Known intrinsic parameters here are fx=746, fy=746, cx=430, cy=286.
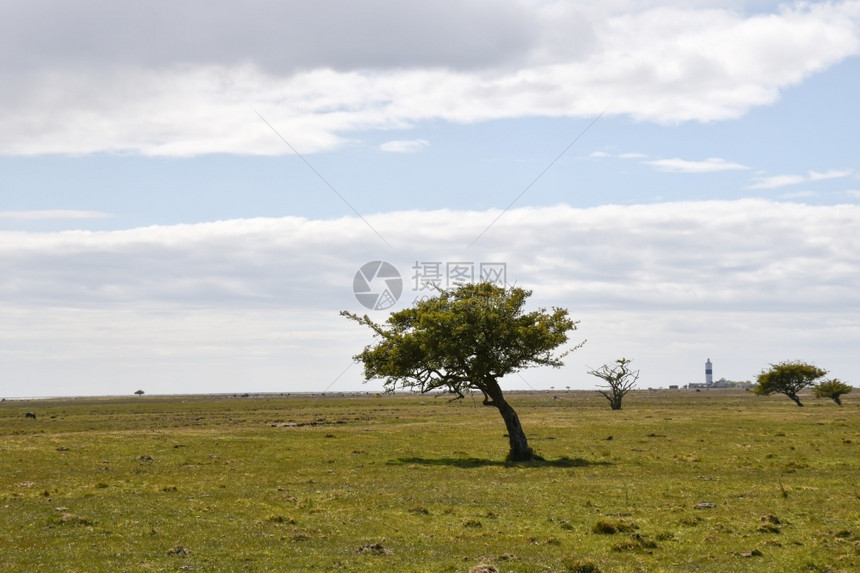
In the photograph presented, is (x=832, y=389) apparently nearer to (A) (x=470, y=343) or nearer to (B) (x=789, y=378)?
(B) (x=789, y=378)

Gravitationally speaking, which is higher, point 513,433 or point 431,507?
point 513,433

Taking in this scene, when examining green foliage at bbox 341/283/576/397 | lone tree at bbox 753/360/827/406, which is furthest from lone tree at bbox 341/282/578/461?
lone tree at bbox 753/360/827/406

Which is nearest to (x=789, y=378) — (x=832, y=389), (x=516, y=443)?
Answer: (x=832, y=389)

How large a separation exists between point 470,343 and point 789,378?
109 m

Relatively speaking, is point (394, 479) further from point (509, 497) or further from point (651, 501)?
point (651, 501)

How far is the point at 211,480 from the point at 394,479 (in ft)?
31.0

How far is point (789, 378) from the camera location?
13675 cm

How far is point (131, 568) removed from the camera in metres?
20.5

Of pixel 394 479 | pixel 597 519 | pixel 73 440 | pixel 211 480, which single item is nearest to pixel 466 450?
pixel 394 479

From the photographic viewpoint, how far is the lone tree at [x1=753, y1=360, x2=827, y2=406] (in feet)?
444

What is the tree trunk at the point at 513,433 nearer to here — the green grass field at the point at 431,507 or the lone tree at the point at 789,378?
the green grass field at the point at 431,507

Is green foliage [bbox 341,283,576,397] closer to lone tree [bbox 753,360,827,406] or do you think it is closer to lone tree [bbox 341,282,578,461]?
lone tree [bbox 341,282,578,461]

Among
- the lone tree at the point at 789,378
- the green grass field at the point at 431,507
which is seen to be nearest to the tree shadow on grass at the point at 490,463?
the green grass field at the point at 431,507

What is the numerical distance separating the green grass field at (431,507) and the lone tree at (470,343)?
5.12 m
